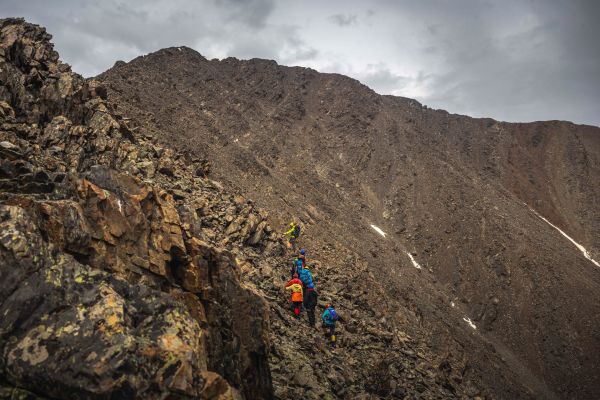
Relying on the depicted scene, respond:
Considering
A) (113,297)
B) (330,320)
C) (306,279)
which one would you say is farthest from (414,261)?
(113,297)

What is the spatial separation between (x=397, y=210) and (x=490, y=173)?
2869cm

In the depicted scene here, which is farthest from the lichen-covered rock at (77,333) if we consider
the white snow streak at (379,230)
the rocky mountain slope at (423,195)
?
the white snow streak at (379,230)

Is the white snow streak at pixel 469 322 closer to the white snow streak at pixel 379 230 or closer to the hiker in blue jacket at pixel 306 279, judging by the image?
the white snow streak at pixel 379 230

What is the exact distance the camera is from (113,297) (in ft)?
24.4

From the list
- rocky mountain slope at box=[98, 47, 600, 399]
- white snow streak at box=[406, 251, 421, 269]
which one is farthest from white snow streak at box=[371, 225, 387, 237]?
white snow streak at box=[406, 251, 421, 269]

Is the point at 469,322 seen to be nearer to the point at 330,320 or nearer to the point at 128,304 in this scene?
the point at 330,320

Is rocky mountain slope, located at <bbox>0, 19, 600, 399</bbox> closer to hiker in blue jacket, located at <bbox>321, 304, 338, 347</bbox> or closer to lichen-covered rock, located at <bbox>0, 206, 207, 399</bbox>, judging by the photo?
lichen-covered rock, located at <bbox>0, 206, 207, 399</bbox>

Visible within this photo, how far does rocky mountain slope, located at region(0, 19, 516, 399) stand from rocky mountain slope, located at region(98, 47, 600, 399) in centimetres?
719

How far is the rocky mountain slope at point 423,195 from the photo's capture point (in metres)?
36.5

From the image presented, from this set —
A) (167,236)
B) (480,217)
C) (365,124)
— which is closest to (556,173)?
(480,217)

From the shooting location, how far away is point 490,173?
74.3 m

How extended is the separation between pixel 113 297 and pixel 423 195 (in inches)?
2223

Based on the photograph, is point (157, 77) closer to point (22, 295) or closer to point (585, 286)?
point (22, 295)

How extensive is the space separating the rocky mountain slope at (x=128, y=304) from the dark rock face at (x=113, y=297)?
25mm
